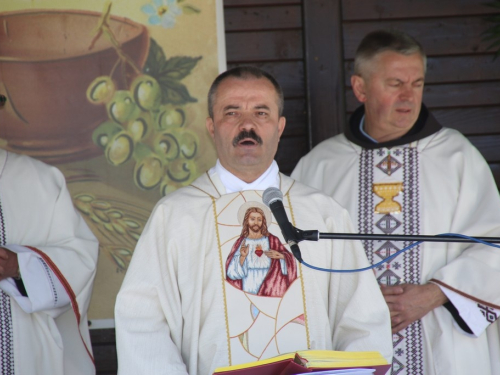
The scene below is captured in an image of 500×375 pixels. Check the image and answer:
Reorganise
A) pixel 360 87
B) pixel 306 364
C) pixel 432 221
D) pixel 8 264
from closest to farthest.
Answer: pixel 306 364 < pixel 8 264 < pixel 432 221 < pixel 360 87

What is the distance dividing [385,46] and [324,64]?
78cm

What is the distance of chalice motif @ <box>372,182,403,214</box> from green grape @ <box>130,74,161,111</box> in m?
1.48

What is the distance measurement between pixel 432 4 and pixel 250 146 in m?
2.38

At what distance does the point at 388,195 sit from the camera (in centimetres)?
430

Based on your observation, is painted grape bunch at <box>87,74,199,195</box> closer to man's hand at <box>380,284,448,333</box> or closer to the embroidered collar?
the embroidered collar

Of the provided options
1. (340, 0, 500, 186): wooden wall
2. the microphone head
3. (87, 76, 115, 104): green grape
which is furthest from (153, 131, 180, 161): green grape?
the microphone head

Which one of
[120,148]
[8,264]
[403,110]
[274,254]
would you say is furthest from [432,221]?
[8,264]

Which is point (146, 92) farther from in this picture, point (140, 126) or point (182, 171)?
point (182, 171)

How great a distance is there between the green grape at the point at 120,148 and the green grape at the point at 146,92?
0.68 ft

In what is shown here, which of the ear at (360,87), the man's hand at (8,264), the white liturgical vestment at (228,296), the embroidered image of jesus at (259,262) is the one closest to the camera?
the white liturgical vestment at (228,296)

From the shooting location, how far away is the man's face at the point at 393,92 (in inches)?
170

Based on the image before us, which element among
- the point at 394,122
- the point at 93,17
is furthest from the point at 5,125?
the point at 394,122

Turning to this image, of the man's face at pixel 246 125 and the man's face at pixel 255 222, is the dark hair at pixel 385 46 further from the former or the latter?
the man's face at pixel 255 222

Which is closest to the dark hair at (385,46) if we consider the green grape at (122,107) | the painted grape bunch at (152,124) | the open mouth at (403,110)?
the open mouth at (403,110)
